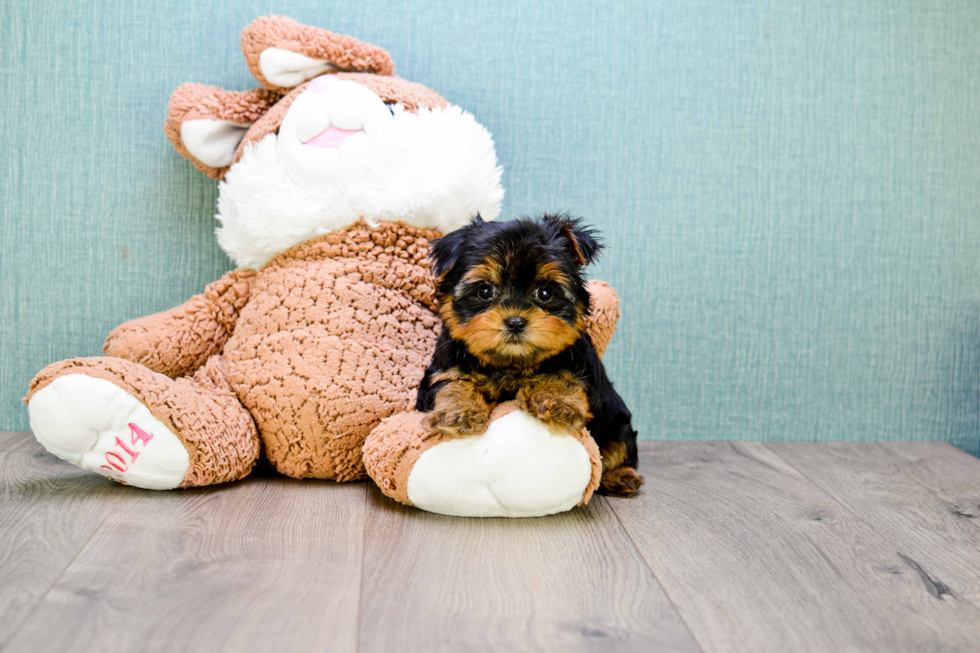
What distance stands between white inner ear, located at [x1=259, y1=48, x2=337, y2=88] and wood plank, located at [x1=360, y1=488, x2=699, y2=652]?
132 centimetres

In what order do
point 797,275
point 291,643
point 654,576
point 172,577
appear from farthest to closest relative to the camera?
point 797,275, point 654,576, point 172,577, point 291,643

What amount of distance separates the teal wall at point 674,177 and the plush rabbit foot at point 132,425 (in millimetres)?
757

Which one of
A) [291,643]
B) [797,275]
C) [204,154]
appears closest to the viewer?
[291,643]

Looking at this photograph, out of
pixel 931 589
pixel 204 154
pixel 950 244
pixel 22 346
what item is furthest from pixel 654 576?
pixel 22 346

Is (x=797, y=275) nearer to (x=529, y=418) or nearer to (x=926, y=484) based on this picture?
(x=926, y=484)

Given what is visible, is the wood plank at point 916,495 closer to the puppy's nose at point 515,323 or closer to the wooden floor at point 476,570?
the wooden floor at point 476,570

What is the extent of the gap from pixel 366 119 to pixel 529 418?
1000 mm

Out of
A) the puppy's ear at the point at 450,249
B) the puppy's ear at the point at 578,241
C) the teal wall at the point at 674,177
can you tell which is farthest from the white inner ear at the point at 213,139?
the puppy's ear at the point at 578,241

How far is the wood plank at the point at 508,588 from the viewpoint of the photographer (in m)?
1.33

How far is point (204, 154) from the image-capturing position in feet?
7.70

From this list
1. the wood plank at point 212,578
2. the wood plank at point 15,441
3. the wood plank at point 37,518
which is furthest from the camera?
the wood plank at point 15,441

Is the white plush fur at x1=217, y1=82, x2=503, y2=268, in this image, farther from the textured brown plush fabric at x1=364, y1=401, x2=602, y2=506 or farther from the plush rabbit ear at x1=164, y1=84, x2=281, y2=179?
the textured brown plush fabric at x1=364, y1=401, x2=602, y2=506

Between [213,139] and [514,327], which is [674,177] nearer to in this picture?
[514,327]

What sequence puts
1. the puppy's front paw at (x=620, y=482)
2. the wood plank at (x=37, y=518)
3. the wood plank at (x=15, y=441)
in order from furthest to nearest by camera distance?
the wood plank at (x=15, y=441) < the puppy's front paw at (x=620, y=482) < the wood plank at (x=37, y=518)
